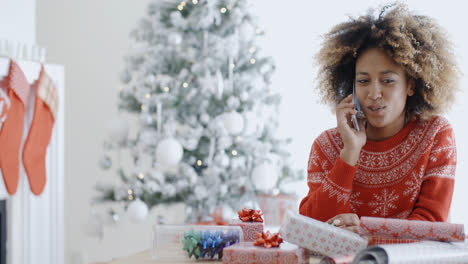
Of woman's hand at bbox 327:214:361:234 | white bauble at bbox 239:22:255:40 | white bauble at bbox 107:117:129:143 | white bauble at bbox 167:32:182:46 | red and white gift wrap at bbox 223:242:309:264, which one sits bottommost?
red and white gift wrap at bbox 223:242:309:264

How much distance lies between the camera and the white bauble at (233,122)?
2883 mm

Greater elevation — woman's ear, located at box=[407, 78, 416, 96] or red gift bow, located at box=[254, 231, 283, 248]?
woman's ear, located at box=[407, 78, 416, 96]

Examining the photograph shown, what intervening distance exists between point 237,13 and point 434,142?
1963 millimetres

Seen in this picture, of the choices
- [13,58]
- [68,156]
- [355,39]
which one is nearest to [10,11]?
[13,58]

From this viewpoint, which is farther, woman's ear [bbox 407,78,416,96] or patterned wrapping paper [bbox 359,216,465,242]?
woman's ear [bbox 407,78,416,96]

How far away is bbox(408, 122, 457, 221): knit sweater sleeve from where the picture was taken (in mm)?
1365

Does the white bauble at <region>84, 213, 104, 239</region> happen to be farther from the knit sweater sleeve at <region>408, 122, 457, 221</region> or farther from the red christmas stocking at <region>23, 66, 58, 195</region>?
the knit sweater sleeve at <region>408, 122, 457, 221</region>

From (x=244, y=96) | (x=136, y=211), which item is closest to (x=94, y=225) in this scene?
(x=136, y=211)

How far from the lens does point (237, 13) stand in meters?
3.16

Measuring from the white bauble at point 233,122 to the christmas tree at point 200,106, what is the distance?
123 millimetres

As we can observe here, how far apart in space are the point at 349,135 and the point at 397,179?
19 cm

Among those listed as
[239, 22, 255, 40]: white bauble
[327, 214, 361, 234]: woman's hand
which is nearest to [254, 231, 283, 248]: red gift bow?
[327, 214, 361, 234]: woman's hand

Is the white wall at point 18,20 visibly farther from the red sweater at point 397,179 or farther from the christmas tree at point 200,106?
the red sweater at point 397,179

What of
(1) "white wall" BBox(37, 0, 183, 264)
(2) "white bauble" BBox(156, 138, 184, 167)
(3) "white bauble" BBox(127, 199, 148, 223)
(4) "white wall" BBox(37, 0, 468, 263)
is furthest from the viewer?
(1) "white wall" BBox(37, 0, 183, 264)
